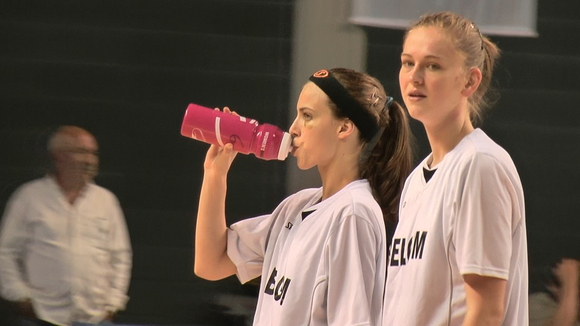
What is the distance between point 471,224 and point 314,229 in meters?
0.57

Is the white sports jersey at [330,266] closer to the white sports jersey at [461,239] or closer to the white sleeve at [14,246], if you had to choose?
the white sports jersey at [461,239]

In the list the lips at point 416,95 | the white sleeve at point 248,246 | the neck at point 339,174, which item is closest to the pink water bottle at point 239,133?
the neck at point 339,174

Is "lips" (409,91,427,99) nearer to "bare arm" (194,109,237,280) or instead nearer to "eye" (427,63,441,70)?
"eye" (427,63,441,70)

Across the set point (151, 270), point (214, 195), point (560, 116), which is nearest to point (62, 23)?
point (151, 270)

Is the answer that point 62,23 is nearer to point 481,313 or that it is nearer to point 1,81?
point 1,81

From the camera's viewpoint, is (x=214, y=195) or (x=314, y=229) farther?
(x=214, y=195)

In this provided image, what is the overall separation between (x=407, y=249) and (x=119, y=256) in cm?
172

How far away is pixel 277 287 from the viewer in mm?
2059

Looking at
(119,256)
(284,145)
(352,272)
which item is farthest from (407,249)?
(119,256)

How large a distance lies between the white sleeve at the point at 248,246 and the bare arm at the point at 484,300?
79 centimetres

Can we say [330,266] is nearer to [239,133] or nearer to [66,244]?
[239,133]

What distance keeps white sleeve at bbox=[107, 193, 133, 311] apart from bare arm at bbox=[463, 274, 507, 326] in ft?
6.20

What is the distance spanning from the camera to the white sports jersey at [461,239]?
61.9 inches

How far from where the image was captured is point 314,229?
207 centimetres
